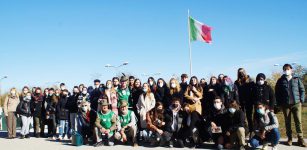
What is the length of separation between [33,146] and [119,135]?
9.40 feet

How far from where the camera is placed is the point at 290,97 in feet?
31.9

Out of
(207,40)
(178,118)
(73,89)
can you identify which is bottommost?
(178,118)

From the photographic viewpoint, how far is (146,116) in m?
11.0

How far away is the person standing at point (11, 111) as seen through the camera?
44.6 feet

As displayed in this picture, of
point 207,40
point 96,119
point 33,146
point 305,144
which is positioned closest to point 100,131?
point 96,119

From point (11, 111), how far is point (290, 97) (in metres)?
10.5

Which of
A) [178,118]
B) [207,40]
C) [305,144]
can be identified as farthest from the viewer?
[207,40]

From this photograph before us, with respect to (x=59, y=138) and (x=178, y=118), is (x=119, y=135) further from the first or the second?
(x=59, y=138)

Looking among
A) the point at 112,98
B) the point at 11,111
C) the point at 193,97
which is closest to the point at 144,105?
the point at 112,98

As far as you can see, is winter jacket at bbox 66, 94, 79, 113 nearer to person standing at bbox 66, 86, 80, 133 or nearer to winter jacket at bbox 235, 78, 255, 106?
person standing at bbox 66, 86, 80, 133

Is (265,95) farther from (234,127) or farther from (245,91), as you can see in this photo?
(234,127)

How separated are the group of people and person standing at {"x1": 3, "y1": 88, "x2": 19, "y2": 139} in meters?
2.07

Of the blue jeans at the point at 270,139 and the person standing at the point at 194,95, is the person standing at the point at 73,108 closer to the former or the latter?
the person standing at the point at 194,95

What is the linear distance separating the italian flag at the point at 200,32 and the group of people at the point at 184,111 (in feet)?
19.5
